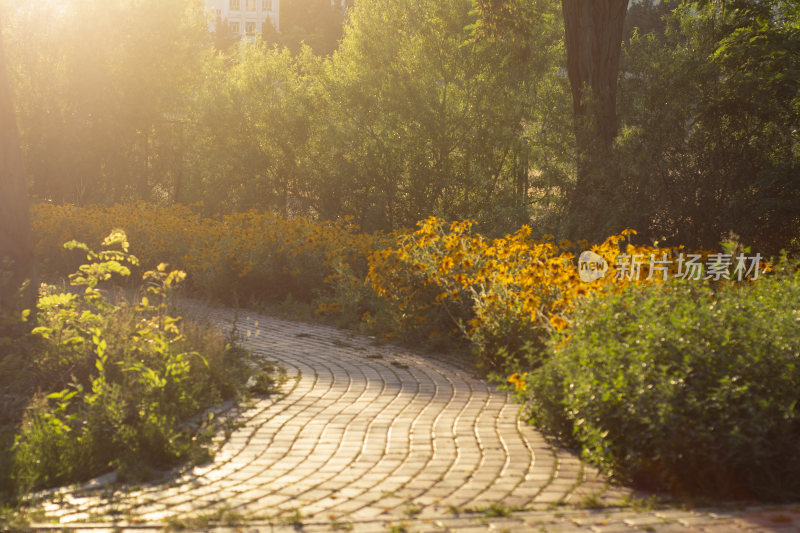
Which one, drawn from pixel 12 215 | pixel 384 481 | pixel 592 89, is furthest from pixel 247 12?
pixel 384 481

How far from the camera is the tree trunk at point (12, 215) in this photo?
7.71 metres

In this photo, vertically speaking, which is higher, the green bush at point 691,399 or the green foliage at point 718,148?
the green foliage at point 718,148

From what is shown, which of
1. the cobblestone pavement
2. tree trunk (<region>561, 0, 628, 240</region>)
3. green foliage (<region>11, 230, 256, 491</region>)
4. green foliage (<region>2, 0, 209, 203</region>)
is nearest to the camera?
the cobblestone pavement

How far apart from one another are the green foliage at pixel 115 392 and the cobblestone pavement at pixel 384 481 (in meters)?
0.34

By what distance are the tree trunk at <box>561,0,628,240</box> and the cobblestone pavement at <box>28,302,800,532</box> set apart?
6.83m

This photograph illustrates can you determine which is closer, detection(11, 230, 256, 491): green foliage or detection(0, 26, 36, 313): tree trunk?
detection(11, 230, 256, 491): green foliage

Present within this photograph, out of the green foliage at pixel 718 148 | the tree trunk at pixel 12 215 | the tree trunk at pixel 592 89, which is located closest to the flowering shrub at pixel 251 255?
the tree trunk at pixel 12 215

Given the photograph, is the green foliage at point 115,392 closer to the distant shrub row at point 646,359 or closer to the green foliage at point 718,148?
the distant shrub row at point 646,359

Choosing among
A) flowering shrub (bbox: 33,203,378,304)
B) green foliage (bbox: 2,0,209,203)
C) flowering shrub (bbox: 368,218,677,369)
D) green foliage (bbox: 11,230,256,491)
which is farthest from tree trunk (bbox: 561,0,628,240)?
green foliage (bbox: 2,0,209,203)

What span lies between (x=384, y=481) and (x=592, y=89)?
1012cm

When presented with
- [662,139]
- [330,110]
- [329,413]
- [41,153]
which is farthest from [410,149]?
[329,413]

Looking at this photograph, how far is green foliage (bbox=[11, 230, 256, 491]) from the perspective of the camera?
4.68 m

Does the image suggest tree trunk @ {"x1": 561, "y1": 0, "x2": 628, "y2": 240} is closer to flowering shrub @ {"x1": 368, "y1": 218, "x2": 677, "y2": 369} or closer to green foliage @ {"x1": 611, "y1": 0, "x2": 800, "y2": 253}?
green foliage @ {"x1": 611, "y1": 0, "x2": 800, "y2": 253}

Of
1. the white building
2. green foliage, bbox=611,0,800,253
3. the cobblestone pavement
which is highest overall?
the white building
